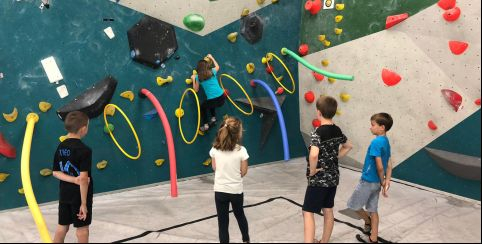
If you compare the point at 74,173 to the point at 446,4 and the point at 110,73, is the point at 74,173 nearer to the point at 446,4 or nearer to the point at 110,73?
the point at 110,73

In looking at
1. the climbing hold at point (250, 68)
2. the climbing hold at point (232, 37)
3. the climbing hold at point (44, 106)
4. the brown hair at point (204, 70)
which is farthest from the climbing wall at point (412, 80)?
the climbing hold at point (44, 106)

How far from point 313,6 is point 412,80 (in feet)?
5.22

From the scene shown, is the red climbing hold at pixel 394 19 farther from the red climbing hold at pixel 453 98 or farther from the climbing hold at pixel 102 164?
the climbing hold at pixel 102 164

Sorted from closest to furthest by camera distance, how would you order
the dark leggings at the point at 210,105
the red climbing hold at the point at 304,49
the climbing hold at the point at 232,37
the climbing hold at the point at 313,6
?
the dark leggings at the point at 210,105
the climbing hold at the point at 232,37
the climbing hold at the point at 313,6
the red climbing hold at the point at 304,49

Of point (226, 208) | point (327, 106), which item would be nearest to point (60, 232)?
point (226, 208)

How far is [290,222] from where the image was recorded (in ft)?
11.0

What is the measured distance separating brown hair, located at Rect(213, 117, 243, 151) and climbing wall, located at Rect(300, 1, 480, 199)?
2315 mm

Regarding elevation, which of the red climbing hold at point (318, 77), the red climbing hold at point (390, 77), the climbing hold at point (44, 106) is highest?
the red climbing hold at point (318, 77)

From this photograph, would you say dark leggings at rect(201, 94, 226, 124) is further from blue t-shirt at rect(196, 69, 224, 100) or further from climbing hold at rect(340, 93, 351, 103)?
climbing hold at rect(340, 93, 351, 103)

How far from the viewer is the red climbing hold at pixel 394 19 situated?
415cm

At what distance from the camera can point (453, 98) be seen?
3850 mm

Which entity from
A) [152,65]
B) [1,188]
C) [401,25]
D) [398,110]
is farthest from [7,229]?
[401,25]

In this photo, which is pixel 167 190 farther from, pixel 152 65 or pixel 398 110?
pixel 398 110

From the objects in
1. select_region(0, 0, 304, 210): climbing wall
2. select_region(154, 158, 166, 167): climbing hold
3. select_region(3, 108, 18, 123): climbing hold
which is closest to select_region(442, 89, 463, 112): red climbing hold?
select_region(0, 0, 304, 210): climbing wall
